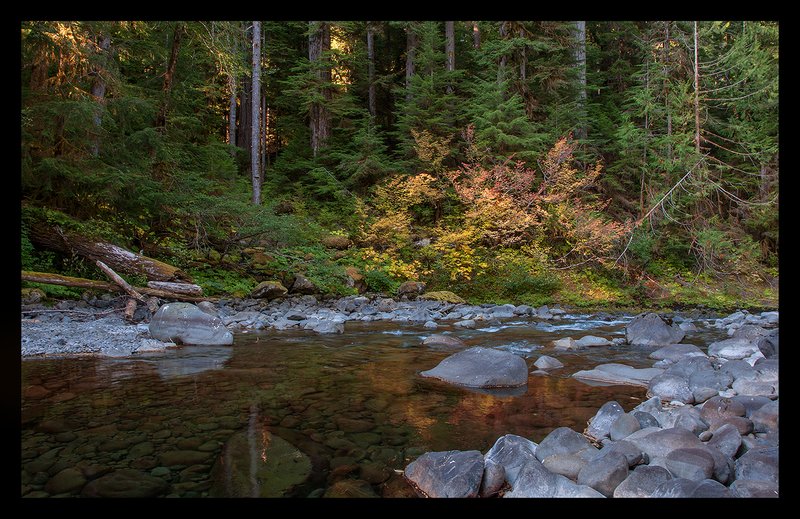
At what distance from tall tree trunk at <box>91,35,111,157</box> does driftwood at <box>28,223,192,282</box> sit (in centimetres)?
165

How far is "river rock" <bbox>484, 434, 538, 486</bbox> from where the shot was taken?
2680mm

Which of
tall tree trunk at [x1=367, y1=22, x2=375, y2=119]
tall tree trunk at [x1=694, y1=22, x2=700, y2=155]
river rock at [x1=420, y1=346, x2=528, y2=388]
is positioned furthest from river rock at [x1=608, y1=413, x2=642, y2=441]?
tall tree trunk at [x1=367, y1=22, x2=375, y2=119]

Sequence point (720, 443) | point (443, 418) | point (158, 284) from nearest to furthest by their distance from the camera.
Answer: point (720, 443), point (443, 418), point (158, 284)

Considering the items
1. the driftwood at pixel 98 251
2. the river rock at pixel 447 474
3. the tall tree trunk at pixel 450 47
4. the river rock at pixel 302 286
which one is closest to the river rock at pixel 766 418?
the river rock at pixel 447 474

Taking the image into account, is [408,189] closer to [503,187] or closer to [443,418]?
[503,187]

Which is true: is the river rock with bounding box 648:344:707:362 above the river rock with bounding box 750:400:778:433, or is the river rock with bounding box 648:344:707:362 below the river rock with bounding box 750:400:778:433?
below

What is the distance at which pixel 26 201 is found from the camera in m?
8.64

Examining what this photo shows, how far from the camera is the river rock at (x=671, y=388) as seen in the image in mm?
4137

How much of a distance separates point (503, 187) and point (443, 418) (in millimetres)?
9336

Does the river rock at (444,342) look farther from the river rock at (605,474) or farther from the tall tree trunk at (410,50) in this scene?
the tall tree trunk at (410,50)

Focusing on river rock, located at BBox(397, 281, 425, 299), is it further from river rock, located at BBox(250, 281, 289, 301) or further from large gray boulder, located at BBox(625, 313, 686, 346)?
large gray boulder, located at BBox(625, 313, 686, 346)

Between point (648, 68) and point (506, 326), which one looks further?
point (648, 68)

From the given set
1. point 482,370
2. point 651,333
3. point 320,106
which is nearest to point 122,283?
point 482,370
